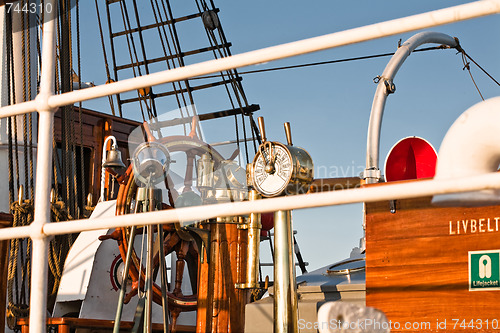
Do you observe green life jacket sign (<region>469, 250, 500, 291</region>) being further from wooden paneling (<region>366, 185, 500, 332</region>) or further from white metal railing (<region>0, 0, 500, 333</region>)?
white metal railing (<region>0, 0, 500, 333</region>)

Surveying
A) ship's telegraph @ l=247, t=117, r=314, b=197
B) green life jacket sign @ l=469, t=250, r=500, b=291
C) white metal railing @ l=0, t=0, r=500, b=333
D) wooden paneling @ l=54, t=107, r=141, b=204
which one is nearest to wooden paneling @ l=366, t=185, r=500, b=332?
green life jacket sign @ l=469, t=250, r=500, b=291

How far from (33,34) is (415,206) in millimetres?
2998

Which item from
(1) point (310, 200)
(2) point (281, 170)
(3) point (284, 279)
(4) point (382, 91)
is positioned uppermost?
(4) point (382, 91)

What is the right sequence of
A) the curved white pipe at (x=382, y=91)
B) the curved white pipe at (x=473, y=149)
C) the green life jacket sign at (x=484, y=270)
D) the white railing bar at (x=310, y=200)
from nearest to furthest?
the white railing bar at (x=310, y=200) → the curved white pipe at (x=473, y=149) → the green life jacket sign at (x=484, y=270) → the curved white pipe at (x=382, y=91)

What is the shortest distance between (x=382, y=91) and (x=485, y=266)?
5.57ft

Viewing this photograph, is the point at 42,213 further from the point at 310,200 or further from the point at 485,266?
the point at 485,266

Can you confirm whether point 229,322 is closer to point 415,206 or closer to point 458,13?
point 415,206

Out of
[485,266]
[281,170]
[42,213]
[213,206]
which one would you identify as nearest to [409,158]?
[281,170]

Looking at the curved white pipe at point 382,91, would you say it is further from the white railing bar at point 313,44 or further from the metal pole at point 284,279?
the white railing bar at point 313,44

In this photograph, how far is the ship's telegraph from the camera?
2.12 meters

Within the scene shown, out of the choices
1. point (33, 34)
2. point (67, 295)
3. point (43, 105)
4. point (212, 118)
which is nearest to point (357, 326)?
point (43, 105)

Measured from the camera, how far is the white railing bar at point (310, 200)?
100cm

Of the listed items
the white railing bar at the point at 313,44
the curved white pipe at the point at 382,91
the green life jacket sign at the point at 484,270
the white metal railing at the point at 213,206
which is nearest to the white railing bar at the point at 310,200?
the white metal railing at the point at 213,206

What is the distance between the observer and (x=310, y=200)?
3.81ft
